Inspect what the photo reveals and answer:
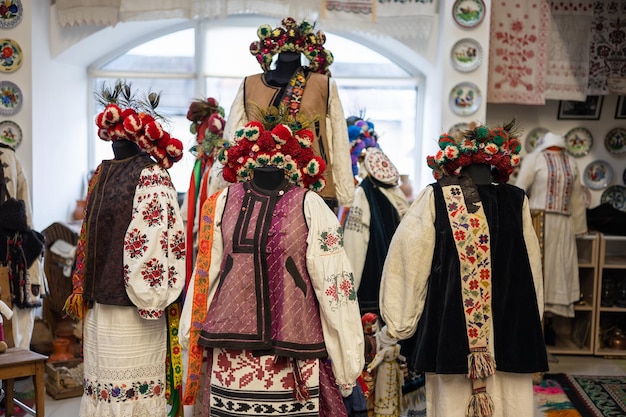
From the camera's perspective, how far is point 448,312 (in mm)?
2977

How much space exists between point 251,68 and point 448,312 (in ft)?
15.1

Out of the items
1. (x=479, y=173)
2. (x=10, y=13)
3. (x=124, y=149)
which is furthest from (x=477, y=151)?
(x=10, y=13)

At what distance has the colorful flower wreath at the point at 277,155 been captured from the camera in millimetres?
2740

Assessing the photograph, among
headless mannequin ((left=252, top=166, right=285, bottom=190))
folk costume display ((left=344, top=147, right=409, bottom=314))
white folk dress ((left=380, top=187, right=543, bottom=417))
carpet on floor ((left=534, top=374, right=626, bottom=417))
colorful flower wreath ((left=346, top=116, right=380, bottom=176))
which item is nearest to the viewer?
headless mannequin ((left=252, top=166, right=285, bottom=190))

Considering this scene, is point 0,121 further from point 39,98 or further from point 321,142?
point 321,142

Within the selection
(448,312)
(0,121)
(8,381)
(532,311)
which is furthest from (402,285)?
(0,121)

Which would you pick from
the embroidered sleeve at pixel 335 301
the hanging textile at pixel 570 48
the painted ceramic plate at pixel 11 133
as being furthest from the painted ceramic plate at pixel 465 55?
the embroidered sleeve at pixel 335 301

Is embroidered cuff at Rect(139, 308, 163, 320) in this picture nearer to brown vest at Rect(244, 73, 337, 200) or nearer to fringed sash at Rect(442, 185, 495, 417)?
brown vest at Rect(244, 73, 337, 200)

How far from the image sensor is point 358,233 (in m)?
4.51

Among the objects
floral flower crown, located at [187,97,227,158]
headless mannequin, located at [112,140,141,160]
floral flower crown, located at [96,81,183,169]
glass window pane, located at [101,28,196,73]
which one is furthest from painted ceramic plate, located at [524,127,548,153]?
headless mannequin, located at [112,140,141,160]

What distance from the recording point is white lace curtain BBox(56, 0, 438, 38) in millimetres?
5980

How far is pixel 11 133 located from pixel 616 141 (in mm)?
5155

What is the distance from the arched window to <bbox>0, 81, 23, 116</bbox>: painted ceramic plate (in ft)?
4.89

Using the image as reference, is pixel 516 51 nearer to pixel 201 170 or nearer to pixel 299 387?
pixel 201 170
